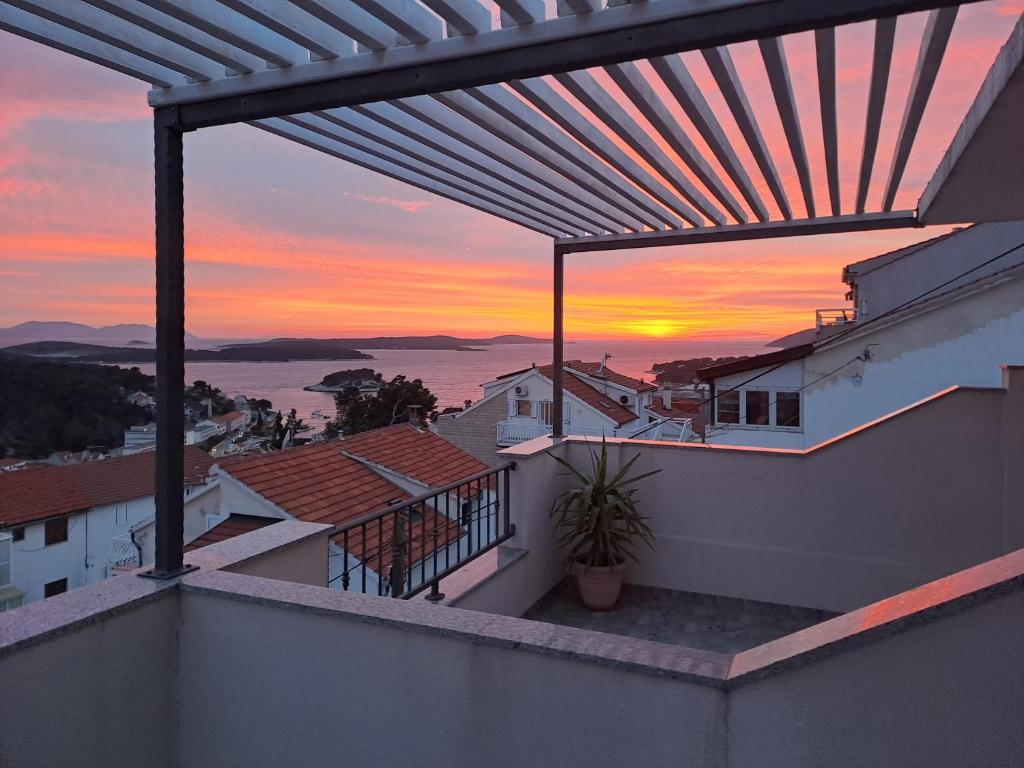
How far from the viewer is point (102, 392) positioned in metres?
3.84

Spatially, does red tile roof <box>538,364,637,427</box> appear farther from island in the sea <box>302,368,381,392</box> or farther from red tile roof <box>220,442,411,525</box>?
red tile roof <box>220,442,411,525</box>

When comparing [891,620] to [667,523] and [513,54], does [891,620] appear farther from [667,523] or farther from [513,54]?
[667,523]

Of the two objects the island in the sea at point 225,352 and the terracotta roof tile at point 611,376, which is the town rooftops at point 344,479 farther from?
the terracotta roof tile at point 611,376

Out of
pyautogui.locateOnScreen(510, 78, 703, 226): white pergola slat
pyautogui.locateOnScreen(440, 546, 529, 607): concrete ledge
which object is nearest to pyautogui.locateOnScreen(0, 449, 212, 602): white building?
pyautogui.locateOnScreen(440, 546, 529, 607): concrete ledge

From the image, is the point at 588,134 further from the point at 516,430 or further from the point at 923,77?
the point at 516,430

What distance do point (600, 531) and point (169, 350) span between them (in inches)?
114

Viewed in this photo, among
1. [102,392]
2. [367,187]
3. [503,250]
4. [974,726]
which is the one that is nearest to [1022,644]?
[974,726]

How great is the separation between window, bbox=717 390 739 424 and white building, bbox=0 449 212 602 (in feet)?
26.2

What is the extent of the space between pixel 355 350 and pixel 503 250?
4239 millimetres

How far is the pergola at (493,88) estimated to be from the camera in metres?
1.66

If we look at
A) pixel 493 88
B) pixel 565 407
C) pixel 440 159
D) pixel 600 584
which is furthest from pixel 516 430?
pixel 493 88

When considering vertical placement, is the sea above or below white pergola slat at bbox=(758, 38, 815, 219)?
below

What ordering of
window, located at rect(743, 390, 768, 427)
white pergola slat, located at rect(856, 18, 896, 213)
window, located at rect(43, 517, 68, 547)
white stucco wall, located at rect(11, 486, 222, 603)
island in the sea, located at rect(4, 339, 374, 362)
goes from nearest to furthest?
1. white pergola slat, located at rect(856, 18, 896, 213)
2. island in the sea, located at rect(4, 339, 374, 362)
3. white stucco wall, located at rect(11, 486, 222, 603)
4. window, located at rect(43, 517, 68, 547)
5. window, located at rect(743, 390, 768, 427)

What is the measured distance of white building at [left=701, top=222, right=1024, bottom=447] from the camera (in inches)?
298
